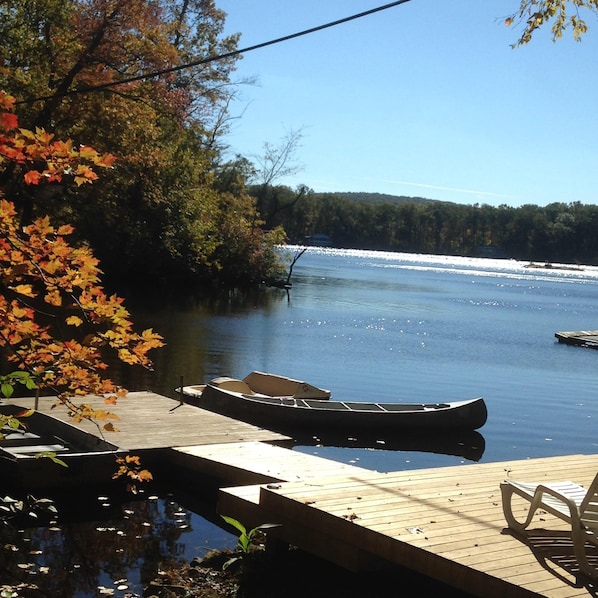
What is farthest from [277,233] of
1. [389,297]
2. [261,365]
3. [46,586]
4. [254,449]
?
[46,586]

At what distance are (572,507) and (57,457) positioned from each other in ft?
19.0

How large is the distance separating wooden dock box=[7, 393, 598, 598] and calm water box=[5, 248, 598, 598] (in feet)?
4.22

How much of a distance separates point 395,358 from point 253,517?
70.5 feet

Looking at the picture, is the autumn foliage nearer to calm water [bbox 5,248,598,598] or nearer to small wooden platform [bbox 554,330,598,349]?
calm water [bbox 5,248,598,598]

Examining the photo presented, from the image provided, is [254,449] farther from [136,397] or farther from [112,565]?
[136,397]

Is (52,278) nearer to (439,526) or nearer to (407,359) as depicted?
(439,526)

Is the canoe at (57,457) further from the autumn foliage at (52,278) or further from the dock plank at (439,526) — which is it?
the autumn foliage at (52,278)

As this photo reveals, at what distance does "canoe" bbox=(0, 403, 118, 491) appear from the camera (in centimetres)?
939

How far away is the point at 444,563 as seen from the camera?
17.7 feet

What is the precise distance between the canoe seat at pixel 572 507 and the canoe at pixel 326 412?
31.0 ft

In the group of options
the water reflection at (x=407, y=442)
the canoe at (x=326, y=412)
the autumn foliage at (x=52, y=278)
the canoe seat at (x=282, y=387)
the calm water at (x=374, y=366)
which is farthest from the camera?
the canoe seat at (x=282, y=387)

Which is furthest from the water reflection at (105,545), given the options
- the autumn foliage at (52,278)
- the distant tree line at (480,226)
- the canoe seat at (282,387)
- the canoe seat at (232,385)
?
the distant tree line at (480,226)

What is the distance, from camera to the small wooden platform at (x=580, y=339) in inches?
1455

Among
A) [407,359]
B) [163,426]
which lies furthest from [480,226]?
[163,426]
